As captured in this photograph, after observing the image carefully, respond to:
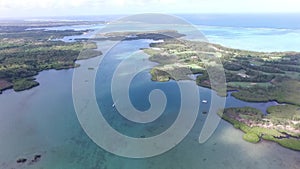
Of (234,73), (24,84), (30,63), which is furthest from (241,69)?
(30,63)

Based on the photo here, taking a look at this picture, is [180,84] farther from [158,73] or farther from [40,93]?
[40,93]

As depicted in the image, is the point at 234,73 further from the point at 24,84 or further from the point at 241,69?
the point at 24,84

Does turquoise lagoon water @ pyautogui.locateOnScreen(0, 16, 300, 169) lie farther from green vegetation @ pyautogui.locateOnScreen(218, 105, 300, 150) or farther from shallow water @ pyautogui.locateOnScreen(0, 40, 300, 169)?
green vegetation @ pyautogui.locateOnScreen(218, 105, 300, 150)

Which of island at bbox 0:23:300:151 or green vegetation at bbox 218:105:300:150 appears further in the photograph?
island at bbox 0:23:300:151

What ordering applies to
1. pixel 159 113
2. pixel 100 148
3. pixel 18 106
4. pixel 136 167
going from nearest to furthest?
pixel 136 167 < pixel 100 148 < pixel 159 113 < pixel 18 106

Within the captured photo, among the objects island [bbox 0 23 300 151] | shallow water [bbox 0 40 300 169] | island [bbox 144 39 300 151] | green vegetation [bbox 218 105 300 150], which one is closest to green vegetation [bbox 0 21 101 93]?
island [bbox 0 23 300 151]

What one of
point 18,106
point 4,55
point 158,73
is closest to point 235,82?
point 158,73
